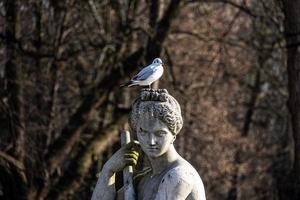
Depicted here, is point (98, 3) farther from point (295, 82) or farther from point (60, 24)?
point (295, 82)

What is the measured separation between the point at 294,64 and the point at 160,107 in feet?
31.2

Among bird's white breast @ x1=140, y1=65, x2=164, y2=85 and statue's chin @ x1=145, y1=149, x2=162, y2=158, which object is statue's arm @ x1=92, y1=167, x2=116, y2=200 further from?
bird's white breast @ x1=140, y1=65, x2=164, y2=85

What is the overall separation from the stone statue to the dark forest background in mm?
9077

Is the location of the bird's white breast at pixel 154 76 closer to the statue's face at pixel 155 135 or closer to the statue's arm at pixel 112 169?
the statue's arm at pixel 112 169

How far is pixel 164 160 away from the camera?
8.75 meters

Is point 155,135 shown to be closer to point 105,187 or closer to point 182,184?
point 182,184

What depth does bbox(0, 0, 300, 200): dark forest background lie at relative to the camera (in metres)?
21.0

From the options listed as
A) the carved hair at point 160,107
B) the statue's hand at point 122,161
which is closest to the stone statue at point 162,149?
the carved hair at point 160,107

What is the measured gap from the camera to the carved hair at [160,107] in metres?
8.67

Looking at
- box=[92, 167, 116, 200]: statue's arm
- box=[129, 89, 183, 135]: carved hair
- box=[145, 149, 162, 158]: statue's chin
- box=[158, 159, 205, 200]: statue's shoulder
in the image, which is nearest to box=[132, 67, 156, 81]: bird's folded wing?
box=[92, 167, 116, 200]: statue's arm

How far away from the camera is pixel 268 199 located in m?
32.2

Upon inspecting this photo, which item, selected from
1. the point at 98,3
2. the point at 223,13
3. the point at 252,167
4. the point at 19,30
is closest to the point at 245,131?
the point at 252,167

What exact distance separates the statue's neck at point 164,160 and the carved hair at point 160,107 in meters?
0.14

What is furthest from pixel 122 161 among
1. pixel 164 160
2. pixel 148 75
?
pixel 148 75
